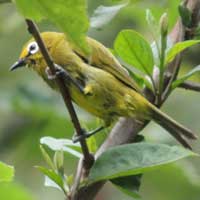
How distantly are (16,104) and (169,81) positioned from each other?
1127mm

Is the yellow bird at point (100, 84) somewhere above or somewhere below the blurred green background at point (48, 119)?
above

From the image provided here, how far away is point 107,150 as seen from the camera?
1.59 m

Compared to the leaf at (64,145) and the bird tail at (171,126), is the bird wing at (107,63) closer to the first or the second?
the bird tail at (171,126)

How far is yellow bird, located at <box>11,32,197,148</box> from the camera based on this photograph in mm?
2193

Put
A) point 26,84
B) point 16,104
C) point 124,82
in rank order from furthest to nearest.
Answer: point 26,84 → point 16,104 → point 124,82

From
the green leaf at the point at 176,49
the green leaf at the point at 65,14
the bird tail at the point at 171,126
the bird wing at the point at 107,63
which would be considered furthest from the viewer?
the bird wing at the point at 107,63

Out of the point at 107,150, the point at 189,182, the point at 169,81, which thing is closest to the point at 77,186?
the point at 107,150

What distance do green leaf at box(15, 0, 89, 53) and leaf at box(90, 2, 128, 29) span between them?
25.2 inches

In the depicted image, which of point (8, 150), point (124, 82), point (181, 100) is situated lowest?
point (181, 100)

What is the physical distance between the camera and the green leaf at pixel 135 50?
5.56ft

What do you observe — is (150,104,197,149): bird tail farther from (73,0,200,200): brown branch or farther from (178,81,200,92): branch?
(178,81,200,92): branch

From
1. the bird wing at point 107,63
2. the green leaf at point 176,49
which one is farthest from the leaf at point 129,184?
the bird wing at point 107,63

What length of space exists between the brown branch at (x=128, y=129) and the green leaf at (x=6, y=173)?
153 mm

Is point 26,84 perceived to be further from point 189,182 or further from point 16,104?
point 189,182
